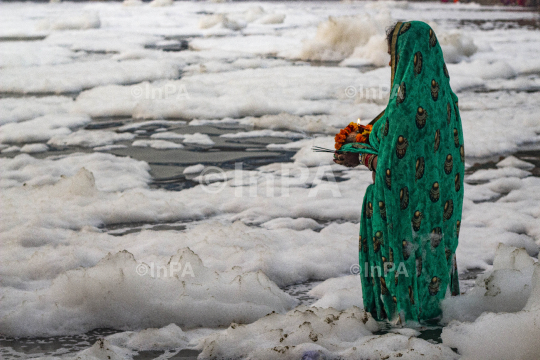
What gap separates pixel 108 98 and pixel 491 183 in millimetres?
6408

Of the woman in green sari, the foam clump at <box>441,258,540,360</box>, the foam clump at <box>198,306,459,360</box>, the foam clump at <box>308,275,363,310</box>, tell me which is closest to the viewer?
the foam clump at <box>441,258,540,360</box>

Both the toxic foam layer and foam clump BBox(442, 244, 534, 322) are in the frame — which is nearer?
the toxic foam layer

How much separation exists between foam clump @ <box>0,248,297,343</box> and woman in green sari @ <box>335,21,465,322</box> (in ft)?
2.36

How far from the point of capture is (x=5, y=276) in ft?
12.8

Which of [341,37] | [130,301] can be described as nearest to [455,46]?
[341,37]

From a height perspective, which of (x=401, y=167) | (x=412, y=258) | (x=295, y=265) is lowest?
(x=295, y=265)

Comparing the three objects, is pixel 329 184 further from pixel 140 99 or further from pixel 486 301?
pixel 140 99

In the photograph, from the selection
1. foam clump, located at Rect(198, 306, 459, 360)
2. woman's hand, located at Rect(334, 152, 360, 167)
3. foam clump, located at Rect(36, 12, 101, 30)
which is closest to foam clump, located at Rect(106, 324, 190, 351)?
foam clump, located at Rect(198, 306, 459, 360)

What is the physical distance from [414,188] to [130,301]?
5.41ft

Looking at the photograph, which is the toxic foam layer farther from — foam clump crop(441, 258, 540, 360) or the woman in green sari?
the woman in green sari

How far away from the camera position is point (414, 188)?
9.50 feet

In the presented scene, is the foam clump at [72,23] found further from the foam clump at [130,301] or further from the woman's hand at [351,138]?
the woman's hand at [351,138]

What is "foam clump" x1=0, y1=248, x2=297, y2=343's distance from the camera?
3.32m

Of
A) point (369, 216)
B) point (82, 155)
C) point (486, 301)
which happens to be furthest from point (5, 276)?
point (82, 155)
